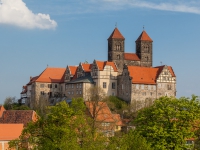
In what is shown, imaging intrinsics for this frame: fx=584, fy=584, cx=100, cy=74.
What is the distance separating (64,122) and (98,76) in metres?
65.8

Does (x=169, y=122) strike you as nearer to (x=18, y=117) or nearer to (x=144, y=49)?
(x=18, y=117)

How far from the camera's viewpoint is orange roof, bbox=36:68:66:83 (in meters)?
116

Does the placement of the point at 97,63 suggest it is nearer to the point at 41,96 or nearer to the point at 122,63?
the point at 122,63

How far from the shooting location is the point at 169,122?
43.8m

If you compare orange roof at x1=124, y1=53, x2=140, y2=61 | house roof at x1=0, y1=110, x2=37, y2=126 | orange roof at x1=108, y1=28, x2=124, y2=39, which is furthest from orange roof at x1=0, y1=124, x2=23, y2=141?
orange roof at x1=108, y1=28, x2=124, y2=39

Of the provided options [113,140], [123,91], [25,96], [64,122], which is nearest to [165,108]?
[113,140]

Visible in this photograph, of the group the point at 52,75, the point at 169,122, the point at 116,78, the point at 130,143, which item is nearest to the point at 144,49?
the point at 116,78

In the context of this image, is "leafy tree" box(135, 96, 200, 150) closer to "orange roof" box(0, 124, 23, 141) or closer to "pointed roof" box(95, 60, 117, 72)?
"orange roof" box(0, 124, 23, 141)

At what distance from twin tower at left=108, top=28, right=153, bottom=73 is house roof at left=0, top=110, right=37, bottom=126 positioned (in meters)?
44.0

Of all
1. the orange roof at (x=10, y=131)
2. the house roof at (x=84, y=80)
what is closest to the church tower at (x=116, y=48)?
the house roof at (x=84, y=80)

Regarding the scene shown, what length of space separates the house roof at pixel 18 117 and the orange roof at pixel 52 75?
47433 millimetres

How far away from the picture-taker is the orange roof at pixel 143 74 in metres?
103

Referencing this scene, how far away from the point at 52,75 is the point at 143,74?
2249 cm

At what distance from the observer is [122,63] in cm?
11131
